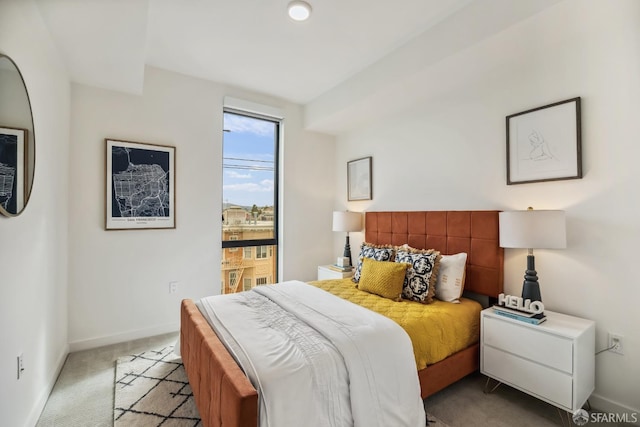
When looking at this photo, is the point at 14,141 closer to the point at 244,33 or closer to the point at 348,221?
the point at 244,33

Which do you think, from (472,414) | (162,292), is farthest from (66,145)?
(472,414)

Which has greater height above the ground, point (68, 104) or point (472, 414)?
point (68, 104)

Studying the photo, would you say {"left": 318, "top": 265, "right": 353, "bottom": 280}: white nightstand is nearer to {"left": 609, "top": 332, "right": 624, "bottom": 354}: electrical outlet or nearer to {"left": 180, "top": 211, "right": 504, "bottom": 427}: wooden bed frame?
{"left": 180, "top": 211, "right": 504, "bottom": 427}: wooden bed frame

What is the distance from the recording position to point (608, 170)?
6.45 ft

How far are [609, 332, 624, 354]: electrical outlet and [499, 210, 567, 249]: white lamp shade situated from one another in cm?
65

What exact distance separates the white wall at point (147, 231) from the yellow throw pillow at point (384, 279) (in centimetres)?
158

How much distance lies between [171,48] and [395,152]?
2.50m

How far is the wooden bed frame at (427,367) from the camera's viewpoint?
4.22ft

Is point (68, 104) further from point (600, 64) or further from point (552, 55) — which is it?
point (600, 64)

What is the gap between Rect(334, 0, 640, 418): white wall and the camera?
1872 millimetres

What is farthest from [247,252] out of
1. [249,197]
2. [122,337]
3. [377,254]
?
[377,254]

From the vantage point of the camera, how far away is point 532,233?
1.99 meters

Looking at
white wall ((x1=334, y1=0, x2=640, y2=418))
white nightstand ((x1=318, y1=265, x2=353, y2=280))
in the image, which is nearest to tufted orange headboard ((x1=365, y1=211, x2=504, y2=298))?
white wall ((x1=334, y1=0, x2=640, y2=418))

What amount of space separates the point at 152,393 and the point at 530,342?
2.59m
